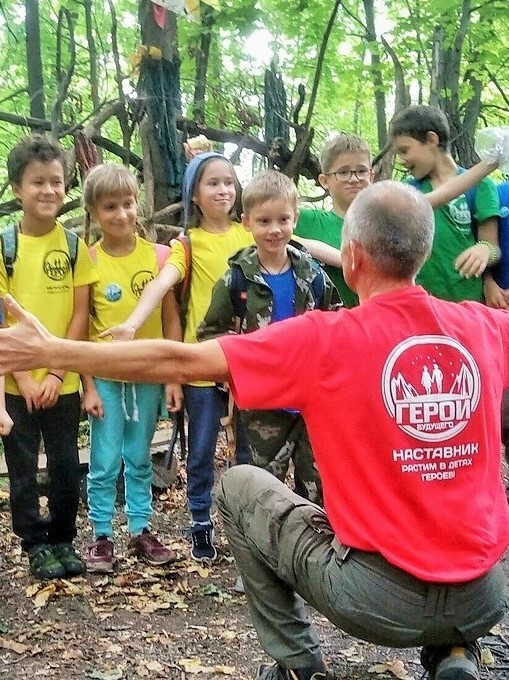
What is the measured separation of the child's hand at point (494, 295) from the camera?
402 cm

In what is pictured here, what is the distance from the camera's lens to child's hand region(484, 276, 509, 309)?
402 cm

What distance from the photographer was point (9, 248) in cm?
360

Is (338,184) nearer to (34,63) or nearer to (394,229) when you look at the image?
(394,229)

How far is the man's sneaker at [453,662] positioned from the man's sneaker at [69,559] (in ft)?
6.54

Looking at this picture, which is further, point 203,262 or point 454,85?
point 454,85

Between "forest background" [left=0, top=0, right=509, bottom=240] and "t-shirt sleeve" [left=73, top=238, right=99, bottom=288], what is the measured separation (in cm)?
218

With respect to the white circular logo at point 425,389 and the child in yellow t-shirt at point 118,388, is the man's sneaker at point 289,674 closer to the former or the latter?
the white circular logo at point 425,389

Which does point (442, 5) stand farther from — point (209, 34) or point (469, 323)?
point (469, 323)

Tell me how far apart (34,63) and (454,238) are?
709 cm

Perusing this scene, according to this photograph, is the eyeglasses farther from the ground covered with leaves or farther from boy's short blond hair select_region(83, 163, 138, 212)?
the ground covered with leaves

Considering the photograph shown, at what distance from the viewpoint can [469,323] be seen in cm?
228

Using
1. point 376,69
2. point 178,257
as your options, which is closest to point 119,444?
point 178,257

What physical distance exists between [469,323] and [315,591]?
3.34 feet

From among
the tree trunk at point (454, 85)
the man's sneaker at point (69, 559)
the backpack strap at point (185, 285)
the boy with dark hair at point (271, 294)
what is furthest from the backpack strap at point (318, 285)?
the tree trunk at point (454, 85)
